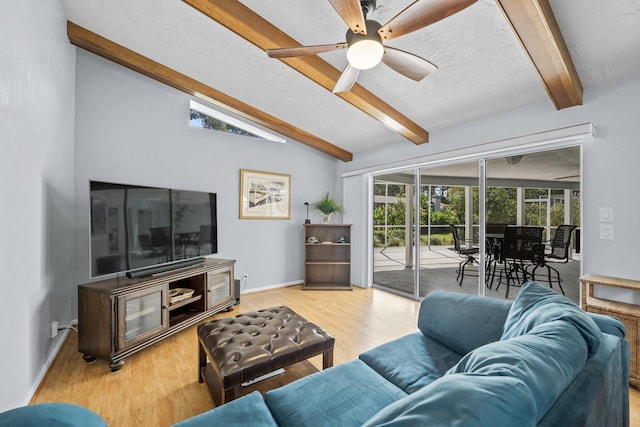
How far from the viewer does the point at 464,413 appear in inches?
19.9

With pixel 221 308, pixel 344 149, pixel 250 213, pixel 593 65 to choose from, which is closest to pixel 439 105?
pixel 593 65

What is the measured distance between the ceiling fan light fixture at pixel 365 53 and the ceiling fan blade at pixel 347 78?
0.26 meters

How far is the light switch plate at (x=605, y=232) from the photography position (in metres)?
2.34

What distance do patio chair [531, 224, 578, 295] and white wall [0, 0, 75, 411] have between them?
4224 millimetres

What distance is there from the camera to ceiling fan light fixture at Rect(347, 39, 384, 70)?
Answer: 1.69m

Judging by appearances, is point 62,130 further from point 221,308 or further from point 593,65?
point 593,65

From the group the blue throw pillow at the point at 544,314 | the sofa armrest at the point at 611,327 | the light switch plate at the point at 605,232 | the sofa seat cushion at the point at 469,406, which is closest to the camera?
the sofa seat cushion at the point at 469,406

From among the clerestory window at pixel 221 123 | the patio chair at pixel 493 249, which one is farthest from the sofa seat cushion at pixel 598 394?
the clerestory window at pixel 221 123

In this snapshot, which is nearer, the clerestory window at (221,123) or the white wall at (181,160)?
the white wall at (181,160)

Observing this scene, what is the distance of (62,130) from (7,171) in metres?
1.34

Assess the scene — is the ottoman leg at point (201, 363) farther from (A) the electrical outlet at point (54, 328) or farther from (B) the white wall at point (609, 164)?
(B) the white wall at point (609, 164)

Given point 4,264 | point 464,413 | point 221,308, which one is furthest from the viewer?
point 221,308

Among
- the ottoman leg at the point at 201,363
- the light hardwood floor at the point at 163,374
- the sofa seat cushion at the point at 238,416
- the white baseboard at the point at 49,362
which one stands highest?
the sofa seat cushion at the point at 238,416

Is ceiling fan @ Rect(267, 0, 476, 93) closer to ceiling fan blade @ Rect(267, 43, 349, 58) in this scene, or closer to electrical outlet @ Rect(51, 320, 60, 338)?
ceiling fan blade @ Rect(267, 43, 349, 58)
